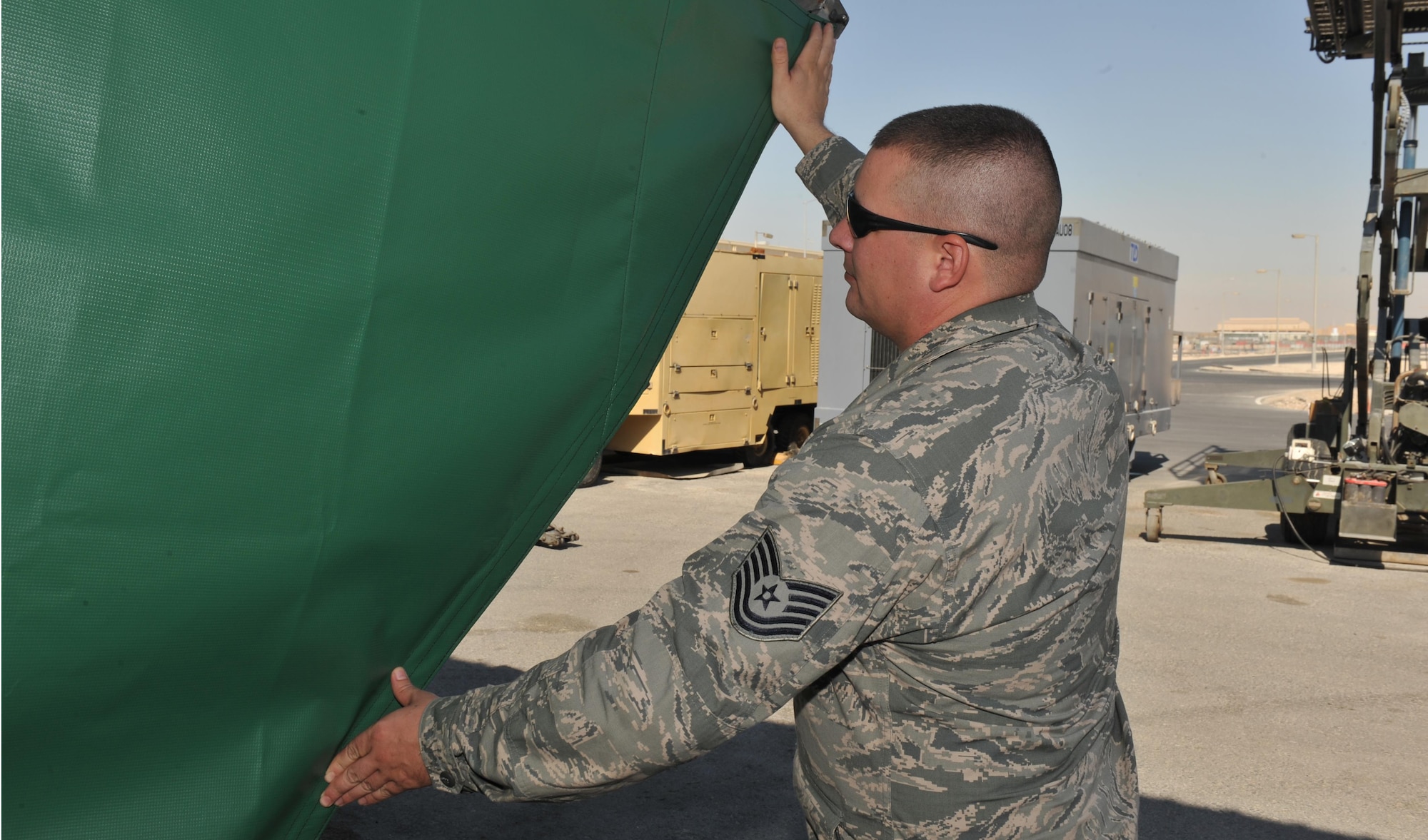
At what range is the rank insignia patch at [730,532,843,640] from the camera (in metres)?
1.37

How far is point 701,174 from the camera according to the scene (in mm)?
2131

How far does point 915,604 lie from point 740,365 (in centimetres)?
1118

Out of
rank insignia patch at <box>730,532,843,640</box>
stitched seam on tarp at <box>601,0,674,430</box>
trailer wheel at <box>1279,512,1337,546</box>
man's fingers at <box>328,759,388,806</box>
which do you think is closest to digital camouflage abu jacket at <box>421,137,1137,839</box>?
rank insignia patch at <box>730,532,843,640</box>

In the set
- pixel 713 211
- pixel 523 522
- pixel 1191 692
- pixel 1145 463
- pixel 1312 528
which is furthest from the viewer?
pixel 1145 463

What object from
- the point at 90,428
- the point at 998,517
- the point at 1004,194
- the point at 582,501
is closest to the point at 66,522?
the point at 90,428

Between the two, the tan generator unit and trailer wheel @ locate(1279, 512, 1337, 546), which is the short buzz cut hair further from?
the tan generator unit

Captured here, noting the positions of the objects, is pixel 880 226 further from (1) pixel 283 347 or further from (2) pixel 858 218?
(1) pixel 283 347

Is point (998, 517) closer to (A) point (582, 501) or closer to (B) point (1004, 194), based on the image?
(B) point (1004, 194)

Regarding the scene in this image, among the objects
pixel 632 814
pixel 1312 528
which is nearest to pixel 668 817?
pixel 632 814

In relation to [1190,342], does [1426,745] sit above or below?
below

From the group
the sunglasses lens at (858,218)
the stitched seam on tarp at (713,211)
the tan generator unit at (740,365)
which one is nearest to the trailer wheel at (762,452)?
the tan generator unit at (740,365)

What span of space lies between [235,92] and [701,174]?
0.91 metres

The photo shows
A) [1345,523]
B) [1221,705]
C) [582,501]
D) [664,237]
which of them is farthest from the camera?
[582,501]

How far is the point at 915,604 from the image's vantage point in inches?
57.7
